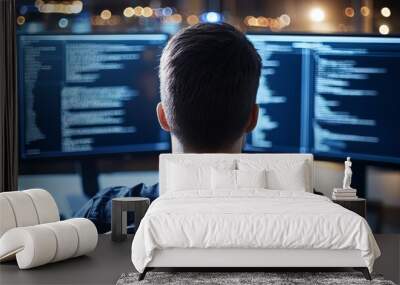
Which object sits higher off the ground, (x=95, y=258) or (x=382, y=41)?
(x=382, y=41)

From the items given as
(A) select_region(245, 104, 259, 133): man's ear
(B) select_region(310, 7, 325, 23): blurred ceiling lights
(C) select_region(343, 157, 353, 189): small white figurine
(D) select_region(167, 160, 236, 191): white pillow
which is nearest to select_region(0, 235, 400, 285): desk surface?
(D) select_region(167, 160, 236, 191): white pillow

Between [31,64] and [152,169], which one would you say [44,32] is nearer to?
A: [31,64]

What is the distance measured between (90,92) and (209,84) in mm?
1398

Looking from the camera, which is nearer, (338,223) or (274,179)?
(338,223)

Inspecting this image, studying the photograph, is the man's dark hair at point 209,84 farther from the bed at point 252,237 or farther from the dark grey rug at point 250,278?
the dark grey rug at point 250,278

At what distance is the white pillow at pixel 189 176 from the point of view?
22.0ft

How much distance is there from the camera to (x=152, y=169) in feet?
25.6

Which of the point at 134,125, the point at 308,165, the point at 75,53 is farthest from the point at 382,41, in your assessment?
the point at 75,53

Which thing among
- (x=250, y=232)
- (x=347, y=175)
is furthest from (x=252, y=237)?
(x=347, y=175)

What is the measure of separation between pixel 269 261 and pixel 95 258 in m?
1.64

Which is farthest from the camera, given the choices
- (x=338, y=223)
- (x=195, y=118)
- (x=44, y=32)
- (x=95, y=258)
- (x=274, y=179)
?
(x=44, y=32)

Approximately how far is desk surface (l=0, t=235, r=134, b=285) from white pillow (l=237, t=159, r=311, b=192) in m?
1.46

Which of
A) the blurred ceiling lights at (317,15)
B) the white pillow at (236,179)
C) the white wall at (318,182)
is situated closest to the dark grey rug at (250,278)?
the white pillow at (236,179)

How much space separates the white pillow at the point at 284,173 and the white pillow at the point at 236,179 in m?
0.11
